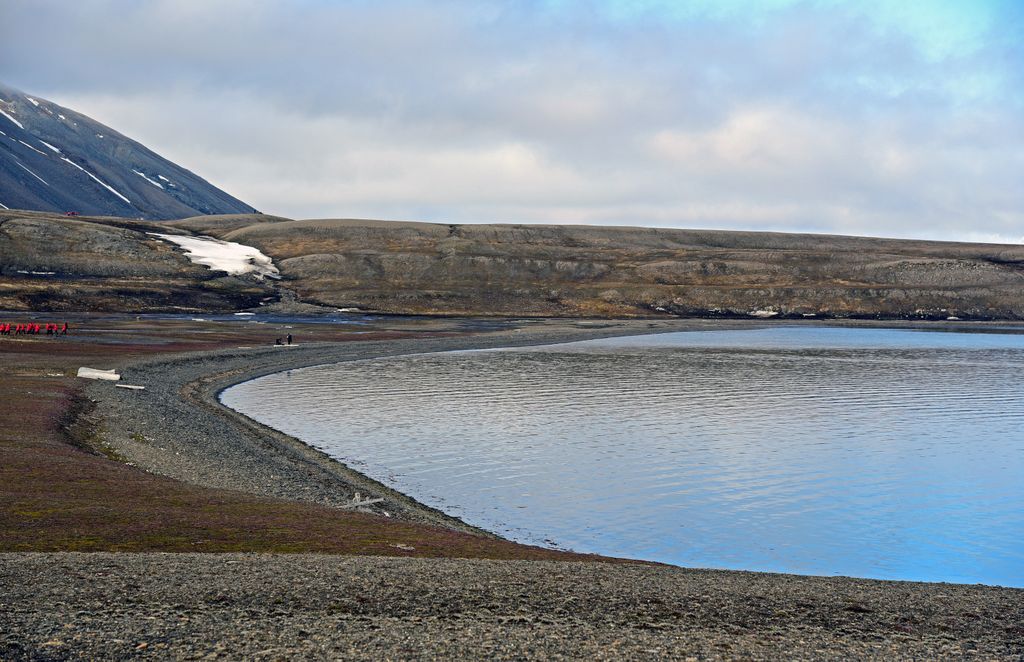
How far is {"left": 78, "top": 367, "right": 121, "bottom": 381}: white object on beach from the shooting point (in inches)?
2077

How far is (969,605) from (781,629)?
498cm

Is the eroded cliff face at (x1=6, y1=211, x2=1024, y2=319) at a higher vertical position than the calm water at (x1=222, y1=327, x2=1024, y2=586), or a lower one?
higher

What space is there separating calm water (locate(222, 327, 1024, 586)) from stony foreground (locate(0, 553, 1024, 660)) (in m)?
6.58

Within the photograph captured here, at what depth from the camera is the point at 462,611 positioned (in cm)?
1568

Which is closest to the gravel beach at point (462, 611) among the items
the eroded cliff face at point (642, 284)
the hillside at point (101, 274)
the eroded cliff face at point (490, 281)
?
the hillside at point (101, 274)

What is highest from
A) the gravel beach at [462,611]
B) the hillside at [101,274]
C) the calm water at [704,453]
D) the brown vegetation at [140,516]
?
the hillside at [101,274]

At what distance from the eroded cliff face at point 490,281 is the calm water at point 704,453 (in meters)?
80.8

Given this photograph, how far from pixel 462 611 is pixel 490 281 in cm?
16085

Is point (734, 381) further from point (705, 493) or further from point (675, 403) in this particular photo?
point (705, 493)

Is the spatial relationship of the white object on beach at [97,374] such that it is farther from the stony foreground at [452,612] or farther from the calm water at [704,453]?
the stony foreground at [452,612]

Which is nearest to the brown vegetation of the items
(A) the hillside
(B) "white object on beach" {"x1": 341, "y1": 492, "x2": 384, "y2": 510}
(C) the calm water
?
(B) "white object on beach" {"x1": 341, "y1": 492, "x2": 384, "y2": 510}

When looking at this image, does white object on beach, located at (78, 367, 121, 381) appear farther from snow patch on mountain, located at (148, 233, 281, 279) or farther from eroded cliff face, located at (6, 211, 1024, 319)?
snow patch on mountain, located at (148, 233, 281, 279)

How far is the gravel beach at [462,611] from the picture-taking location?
44.8 feet

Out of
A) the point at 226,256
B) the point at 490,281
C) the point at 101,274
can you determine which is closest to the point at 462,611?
the point at 101,274
